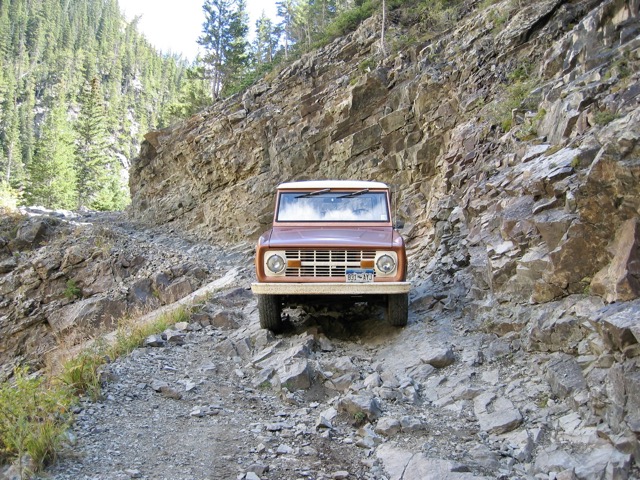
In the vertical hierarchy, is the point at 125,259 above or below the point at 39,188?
below

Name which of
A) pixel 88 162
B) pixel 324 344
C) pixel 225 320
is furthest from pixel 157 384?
pixel 88 162

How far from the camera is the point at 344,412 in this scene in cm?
470

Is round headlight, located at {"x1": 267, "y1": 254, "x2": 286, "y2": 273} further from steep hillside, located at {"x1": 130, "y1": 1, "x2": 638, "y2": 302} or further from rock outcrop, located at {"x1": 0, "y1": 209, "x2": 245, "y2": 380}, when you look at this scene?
rock outcrop, located at {"x1": 0, "y1": 209, "x2": 245, "y2": 380}

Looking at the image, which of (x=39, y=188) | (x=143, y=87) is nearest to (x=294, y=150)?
(x=39, y=188)

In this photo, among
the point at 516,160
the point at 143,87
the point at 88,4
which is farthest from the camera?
the point at 88,4

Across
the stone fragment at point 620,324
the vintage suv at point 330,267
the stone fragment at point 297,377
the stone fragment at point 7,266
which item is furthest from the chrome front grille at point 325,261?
the stone fragment at point 7,266

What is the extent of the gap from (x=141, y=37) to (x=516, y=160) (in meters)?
141

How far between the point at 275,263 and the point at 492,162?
512cm

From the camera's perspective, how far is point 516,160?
26.8ft

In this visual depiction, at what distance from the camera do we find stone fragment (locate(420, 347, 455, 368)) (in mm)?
5590

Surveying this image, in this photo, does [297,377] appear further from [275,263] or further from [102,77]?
[102,77]

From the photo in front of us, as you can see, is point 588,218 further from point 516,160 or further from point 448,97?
point 448,97

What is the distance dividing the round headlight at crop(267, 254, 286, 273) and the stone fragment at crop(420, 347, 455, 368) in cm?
215

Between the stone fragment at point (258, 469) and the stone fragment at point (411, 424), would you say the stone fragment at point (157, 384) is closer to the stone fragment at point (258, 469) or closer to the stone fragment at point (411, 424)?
the stone fragment at point (258, 469)
